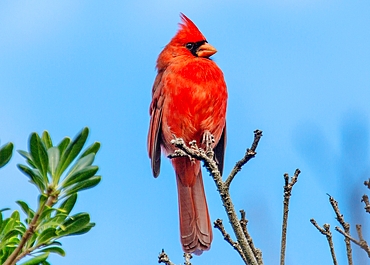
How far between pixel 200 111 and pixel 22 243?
3625mm

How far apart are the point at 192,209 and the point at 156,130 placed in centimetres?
71

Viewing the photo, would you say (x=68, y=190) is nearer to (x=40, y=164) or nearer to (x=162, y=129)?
(x=40, y=164)

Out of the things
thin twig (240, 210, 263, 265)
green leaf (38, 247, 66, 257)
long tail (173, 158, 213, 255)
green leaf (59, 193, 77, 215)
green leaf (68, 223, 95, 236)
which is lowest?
green leaf (38, 247, 66, 257)

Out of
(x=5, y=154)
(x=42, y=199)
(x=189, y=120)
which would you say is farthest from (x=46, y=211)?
(x=189, y=120)

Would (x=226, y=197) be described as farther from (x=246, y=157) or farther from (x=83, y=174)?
(x=83, y=174)

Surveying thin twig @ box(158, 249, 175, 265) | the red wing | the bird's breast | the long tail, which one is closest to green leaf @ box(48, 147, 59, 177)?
thin twig @ box(158, 249, 175, 265)

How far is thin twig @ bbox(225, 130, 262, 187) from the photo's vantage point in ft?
7.77

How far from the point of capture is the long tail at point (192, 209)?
4297 millimetres

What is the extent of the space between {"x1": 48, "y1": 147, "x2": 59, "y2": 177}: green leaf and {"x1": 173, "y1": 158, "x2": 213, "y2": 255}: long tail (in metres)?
3.21

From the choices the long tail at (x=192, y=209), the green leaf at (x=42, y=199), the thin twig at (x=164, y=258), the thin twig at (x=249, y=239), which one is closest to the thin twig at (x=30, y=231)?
the green leaf at (x=42, y=199)

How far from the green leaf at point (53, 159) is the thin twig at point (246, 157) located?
1.31 m

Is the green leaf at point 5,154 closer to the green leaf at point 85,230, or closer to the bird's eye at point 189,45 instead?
the green leaf at point 85,230

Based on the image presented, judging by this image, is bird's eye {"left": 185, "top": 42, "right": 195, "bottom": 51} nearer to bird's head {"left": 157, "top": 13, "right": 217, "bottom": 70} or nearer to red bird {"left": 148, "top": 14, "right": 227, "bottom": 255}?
bird's head {"left": 157, "top": 13, "right": 217, "bottom": 70}

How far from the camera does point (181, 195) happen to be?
4809mm
